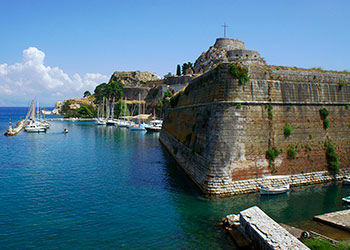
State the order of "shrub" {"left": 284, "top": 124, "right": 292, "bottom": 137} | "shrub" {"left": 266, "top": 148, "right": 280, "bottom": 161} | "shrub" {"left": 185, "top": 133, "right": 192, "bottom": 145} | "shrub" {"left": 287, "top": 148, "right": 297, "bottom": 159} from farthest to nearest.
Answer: "shrub" {"left": 185, "top": 133, "right": 192, "bottom": 145}
"shrub" {"left": 284, "top": 124, "right": 292, "bottom": 137}
"shrub" {"left": 287, "top": 148, "right": 297, "bottom": 159}
"shrub" {"left": 266, "top": 148, "right": 280, "bottom": 161}

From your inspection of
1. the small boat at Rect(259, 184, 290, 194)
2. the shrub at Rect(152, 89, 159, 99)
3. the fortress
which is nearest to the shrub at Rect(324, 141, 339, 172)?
the fortress

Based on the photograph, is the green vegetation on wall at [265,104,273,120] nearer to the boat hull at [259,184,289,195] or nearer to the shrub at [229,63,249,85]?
the shrub at [229,63,249,85]

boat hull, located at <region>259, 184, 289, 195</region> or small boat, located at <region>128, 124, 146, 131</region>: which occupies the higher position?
small boat, located at <region>128, 124, 146, 131</region>

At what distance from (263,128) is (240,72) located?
13.9 ft

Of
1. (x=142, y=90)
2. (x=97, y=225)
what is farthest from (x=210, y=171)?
(x=142, y=90)

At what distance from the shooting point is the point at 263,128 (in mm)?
18609


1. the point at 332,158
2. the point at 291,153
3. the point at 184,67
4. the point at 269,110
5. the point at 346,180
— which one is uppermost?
the point at 184,67

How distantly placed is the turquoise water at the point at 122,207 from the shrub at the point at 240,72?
25.4 ft

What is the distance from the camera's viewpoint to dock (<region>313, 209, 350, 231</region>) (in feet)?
41.5

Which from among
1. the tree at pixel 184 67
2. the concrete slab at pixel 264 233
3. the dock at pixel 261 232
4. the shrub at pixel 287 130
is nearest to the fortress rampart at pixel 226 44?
the shrub at pixel 287 130

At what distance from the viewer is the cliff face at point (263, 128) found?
56.9 ft

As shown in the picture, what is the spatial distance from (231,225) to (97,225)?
6737 millimetres

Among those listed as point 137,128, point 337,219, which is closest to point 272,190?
point 337,219

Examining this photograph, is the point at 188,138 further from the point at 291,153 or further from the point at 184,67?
the point at 184,67
